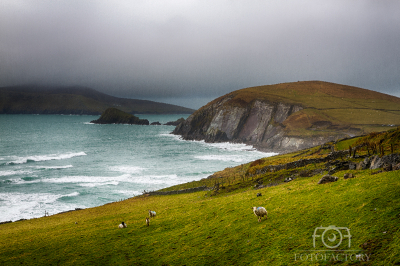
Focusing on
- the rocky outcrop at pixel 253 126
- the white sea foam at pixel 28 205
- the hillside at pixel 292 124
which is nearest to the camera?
the white sea foam at pixel 28 205

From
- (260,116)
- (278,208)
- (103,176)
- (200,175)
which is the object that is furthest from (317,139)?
(278,208)

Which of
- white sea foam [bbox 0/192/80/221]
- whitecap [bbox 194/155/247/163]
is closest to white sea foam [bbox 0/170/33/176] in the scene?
white sea foam [bbox 0/192/80/221]

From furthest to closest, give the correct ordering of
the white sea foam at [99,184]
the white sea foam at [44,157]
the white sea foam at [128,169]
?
1. the white sea foam at [44,157]
2. the white sea foam at [128,169]
3. the white sea foam at [99,184]

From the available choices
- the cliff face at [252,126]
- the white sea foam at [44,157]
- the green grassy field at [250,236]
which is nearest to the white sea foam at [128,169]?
the white sea foam at [44,157]

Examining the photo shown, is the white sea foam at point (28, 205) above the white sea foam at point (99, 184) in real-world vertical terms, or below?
below

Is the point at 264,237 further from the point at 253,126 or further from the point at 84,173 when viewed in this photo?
the point at 253,126

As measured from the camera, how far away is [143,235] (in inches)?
814

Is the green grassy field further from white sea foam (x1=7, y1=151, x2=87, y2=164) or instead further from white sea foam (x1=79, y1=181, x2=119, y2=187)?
white sea foam (x1=7, y1=151, x2=87, y2=164)

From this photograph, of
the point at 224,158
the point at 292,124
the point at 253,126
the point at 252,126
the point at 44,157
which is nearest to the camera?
the point at 44,157

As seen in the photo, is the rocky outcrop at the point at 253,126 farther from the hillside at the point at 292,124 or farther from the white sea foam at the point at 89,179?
the white sea foam at the point at 89,179

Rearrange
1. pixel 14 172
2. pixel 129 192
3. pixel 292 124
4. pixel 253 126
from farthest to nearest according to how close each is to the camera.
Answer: pixel 253 126
pixel 292 124
pixel 14 172
pixel 129 192

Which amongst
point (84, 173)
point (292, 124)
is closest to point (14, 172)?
point (84, 173)

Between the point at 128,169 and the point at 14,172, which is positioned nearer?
the point at 14,172

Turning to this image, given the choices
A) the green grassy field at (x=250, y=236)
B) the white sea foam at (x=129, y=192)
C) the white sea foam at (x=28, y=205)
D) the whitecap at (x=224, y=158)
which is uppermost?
the green grassy field at (x=250, y=236)
